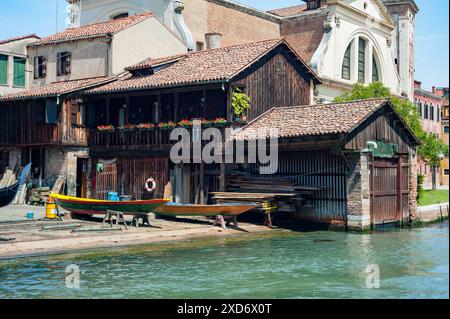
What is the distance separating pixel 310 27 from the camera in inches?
1550

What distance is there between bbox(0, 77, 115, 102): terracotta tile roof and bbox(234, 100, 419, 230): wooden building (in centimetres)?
753

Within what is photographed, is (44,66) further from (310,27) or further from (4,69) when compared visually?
(310,27)

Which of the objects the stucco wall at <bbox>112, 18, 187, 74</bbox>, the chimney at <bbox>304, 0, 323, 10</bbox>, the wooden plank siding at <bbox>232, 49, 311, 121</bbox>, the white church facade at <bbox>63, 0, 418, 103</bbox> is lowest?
the wooden plank siding at <bbox>232, 49, 311, 121</bbox>

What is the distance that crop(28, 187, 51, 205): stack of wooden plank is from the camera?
26.5 meters

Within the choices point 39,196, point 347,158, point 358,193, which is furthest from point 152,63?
point 358,193

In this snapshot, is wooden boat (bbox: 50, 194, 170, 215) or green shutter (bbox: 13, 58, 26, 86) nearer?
wooden boat (bbox: 50, 194, 170, 215)

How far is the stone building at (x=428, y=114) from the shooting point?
180 feet

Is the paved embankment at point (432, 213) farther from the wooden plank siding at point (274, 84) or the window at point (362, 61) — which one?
the window at point (362, 61)

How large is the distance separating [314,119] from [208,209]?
4957 millimetres

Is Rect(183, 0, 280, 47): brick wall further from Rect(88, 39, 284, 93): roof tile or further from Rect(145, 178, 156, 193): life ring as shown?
Rect(145, 178, 156, 193): life ring

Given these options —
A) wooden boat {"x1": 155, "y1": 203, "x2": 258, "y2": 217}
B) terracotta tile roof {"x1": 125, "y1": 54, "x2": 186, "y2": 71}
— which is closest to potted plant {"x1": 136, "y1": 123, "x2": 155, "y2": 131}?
terracotta tile roof {"x1": 125, "y1": 54, "x2": 186, "y2": 71}

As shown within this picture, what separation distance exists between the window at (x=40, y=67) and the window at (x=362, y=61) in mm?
18878

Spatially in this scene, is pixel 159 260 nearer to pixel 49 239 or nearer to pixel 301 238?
pixel 49 239

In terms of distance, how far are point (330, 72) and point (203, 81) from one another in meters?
15.4
